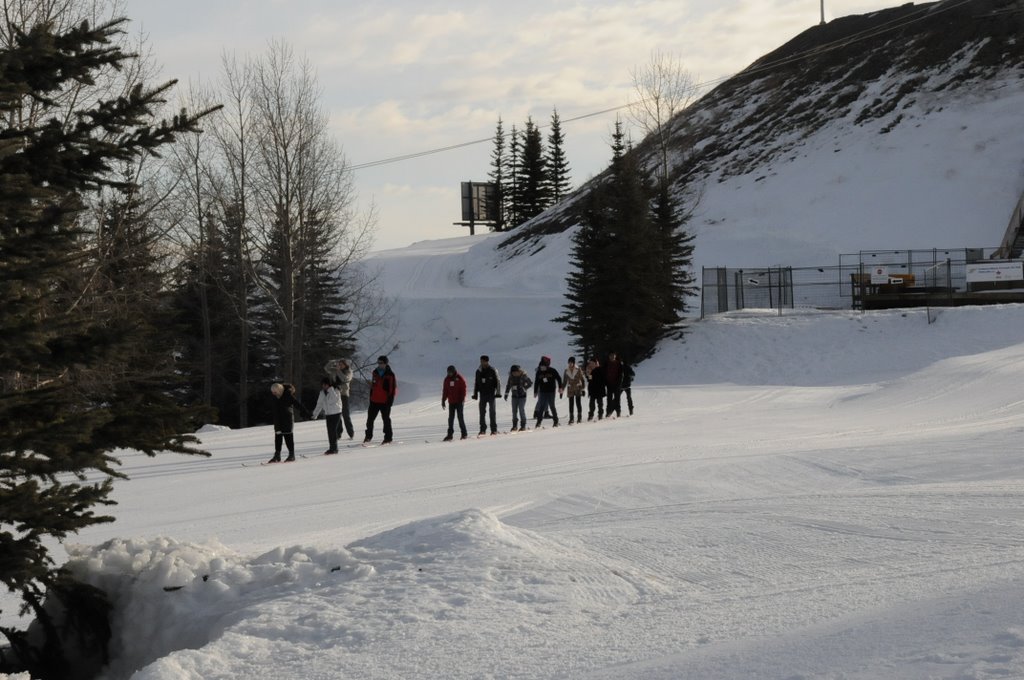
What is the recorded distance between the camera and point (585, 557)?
8.30m

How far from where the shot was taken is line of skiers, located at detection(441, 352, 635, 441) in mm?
21344

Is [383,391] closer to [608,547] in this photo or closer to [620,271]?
[608,547]

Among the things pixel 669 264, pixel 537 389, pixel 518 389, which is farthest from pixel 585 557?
pixel 669 264

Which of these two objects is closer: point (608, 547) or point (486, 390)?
point (608, 547)

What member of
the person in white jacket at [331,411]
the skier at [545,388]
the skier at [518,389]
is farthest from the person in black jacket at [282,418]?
the skier at [545,388]

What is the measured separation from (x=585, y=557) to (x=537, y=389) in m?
16.1

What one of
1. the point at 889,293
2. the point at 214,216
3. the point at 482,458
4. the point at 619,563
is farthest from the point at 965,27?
the point at 619,563

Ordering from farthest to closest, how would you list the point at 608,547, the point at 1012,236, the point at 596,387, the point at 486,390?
the point at 1012,236 → the point at 596,387 → the point at 486,390 → the point at 608,547

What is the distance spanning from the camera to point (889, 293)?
42.5 metres

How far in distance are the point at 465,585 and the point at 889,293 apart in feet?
126

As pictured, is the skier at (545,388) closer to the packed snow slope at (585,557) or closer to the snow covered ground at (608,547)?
the snow covered ground at (608,547)

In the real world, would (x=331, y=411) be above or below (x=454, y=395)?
below

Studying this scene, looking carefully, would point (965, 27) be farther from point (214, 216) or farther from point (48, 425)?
point (48, 425)

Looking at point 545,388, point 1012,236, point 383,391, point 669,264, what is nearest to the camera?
point 383,391
